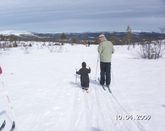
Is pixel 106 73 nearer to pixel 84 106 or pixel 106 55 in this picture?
pixel 106 55

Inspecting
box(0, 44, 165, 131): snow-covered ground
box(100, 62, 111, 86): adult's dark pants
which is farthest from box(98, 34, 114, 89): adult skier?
box(0, 44, 165, 131): snow-covered ground

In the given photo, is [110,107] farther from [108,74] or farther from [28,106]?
[108,74]

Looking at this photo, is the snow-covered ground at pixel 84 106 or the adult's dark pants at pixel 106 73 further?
the adult's dark pants at pixel 106 73

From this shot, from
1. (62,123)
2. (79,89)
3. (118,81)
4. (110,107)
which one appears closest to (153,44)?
(118,81)

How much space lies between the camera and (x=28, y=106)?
931 centimetres

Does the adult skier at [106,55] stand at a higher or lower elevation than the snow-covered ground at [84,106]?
higher

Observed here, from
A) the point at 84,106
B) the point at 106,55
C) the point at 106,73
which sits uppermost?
the point at 106,55

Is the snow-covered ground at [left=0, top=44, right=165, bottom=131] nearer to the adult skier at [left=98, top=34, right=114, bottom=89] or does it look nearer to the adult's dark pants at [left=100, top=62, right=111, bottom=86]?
the adult's dark pants at [left=100, top=62, right=111, bottom=86]
